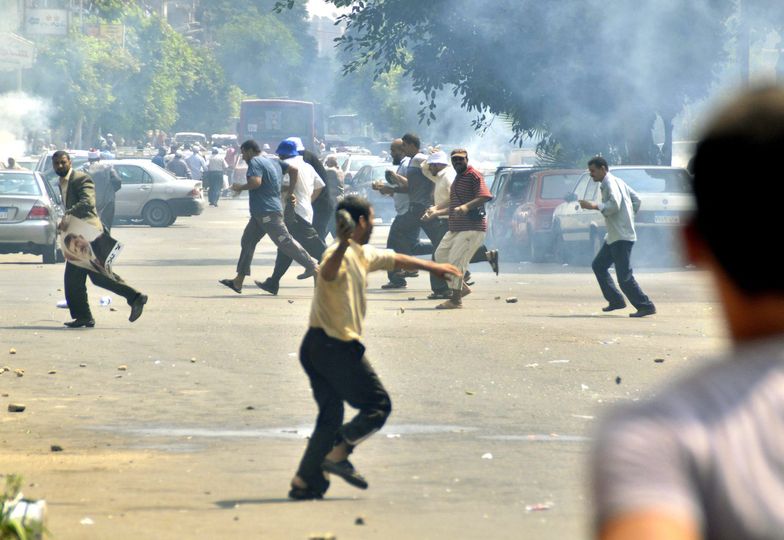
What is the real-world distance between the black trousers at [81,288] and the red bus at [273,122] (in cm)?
4610

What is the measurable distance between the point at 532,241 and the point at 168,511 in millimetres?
19275

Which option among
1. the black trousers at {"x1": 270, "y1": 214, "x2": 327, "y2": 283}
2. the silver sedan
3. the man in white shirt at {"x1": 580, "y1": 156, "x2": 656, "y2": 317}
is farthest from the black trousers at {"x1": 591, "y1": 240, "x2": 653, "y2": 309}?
the silver sedan

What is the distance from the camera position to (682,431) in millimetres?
1768

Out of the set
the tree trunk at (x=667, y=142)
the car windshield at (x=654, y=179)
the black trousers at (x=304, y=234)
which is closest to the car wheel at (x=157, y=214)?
the tree trunk at (x=667, y=142)

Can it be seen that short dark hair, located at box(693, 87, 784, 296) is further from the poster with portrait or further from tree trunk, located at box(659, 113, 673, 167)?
tree trunk, located at box(659, 113, 673, 167)

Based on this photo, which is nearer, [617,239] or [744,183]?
[744,183]

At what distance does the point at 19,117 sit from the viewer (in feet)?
250

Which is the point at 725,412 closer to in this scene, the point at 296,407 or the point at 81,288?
the point at 296,407

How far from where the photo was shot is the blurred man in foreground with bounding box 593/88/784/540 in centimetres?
175

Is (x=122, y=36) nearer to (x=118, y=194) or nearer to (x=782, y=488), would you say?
(x=118, y=194)

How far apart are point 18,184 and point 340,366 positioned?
755 inches

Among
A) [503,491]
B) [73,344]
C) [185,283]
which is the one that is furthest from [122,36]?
[503,491]

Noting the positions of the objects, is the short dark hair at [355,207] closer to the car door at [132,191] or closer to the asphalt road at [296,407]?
the asphalt road at [296,407]

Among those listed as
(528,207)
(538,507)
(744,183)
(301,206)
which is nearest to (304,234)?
(301,206)
